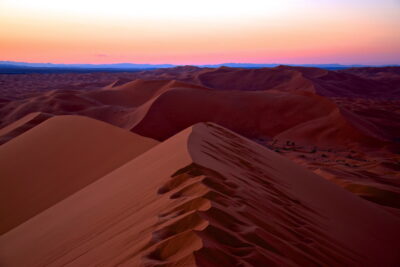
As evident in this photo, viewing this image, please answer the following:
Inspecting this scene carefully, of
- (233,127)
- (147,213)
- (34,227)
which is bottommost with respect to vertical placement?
(233,127)

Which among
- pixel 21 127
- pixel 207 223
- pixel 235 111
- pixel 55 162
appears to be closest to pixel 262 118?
pixel 235 111

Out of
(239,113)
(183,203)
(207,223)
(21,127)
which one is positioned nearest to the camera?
(207,223)

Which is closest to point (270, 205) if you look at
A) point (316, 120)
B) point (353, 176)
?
point (353, 176)

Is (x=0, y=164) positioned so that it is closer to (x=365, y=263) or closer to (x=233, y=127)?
(x=365, y=263)

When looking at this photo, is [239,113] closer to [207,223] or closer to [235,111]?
[235,111]

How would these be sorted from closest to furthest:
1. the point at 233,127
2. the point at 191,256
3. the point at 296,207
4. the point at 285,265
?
the point at 191,256 → the point at 285,265 → the point at 296,207 → the point at 233,127

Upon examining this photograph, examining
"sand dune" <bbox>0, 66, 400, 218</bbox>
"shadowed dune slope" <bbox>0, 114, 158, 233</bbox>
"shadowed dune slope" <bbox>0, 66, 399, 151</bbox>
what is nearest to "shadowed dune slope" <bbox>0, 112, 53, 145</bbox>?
"sand dune" <bbox>0, 66, 400, 218</bbox>

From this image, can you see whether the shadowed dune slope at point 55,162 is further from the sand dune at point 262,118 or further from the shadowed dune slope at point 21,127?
the sand dune at point 262,118
